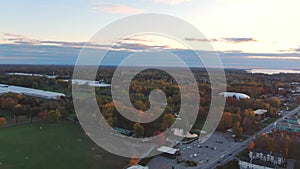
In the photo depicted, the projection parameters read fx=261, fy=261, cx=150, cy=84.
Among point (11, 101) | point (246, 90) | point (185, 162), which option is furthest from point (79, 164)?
point (246, 90)

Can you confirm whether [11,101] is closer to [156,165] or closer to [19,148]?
[19,148]

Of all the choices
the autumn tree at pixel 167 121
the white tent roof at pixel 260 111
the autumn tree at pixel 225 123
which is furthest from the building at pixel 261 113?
the autumn tree at pixel 167 121

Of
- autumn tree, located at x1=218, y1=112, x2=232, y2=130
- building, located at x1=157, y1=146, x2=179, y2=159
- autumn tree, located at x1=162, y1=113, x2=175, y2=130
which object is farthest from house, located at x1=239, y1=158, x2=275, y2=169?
autumn tree, located at x1=218, y1=112, x2=232, y2=130

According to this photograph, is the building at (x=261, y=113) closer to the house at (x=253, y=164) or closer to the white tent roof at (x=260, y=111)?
the white tent roof at (x=260, y=111)

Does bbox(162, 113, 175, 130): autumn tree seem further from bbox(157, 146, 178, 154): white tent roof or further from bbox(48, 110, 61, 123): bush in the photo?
bbox(48, 110, 61, 123): bush

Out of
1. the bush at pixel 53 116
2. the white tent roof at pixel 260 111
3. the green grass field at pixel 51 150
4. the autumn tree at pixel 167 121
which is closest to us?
the green grass field at pixel 51 150
